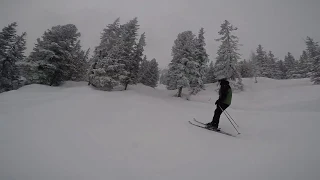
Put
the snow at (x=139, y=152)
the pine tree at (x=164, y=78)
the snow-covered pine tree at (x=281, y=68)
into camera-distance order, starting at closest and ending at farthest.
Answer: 1. the snow at (x=139, y=152)
2. the pine tree at (x=164, y=78)
3. the snow-covered pine tree at (x=281, y=68)

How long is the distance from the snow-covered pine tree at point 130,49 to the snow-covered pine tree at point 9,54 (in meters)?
18.0

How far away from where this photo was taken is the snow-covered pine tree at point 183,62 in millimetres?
23438

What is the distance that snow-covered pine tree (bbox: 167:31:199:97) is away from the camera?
23438 millimetres

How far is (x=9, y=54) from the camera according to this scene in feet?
76.8

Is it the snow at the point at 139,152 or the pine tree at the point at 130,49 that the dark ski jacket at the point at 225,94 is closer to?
the snow at the point at 139,152

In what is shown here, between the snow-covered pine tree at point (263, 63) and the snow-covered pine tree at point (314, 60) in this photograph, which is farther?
the snow-covered pine tree at point (263, 63)

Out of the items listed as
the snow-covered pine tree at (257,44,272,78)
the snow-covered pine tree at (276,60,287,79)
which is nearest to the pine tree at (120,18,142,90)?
the snow-covered pine tree at (257,44,272,78)

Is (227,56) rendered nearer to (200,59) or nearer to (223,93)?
(200,59)

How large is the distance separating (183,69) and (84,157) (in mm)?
21555

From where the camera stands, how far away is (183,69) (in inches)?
922

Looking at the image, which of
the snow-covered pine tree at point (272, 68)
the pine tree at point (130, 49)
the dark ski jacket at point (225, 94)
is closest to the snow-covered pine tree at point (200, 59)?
the pine tree at point (130, 49)

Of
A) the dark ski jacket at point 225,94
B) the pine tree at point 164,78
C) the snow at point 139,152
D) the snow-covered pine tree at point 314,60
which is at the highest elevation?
the snow-covered pine tree at point 314,60

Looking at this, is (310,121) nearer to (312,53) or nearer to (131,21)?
(131,21)

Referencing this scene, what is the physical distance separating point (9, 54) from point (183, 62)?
28.4 m
